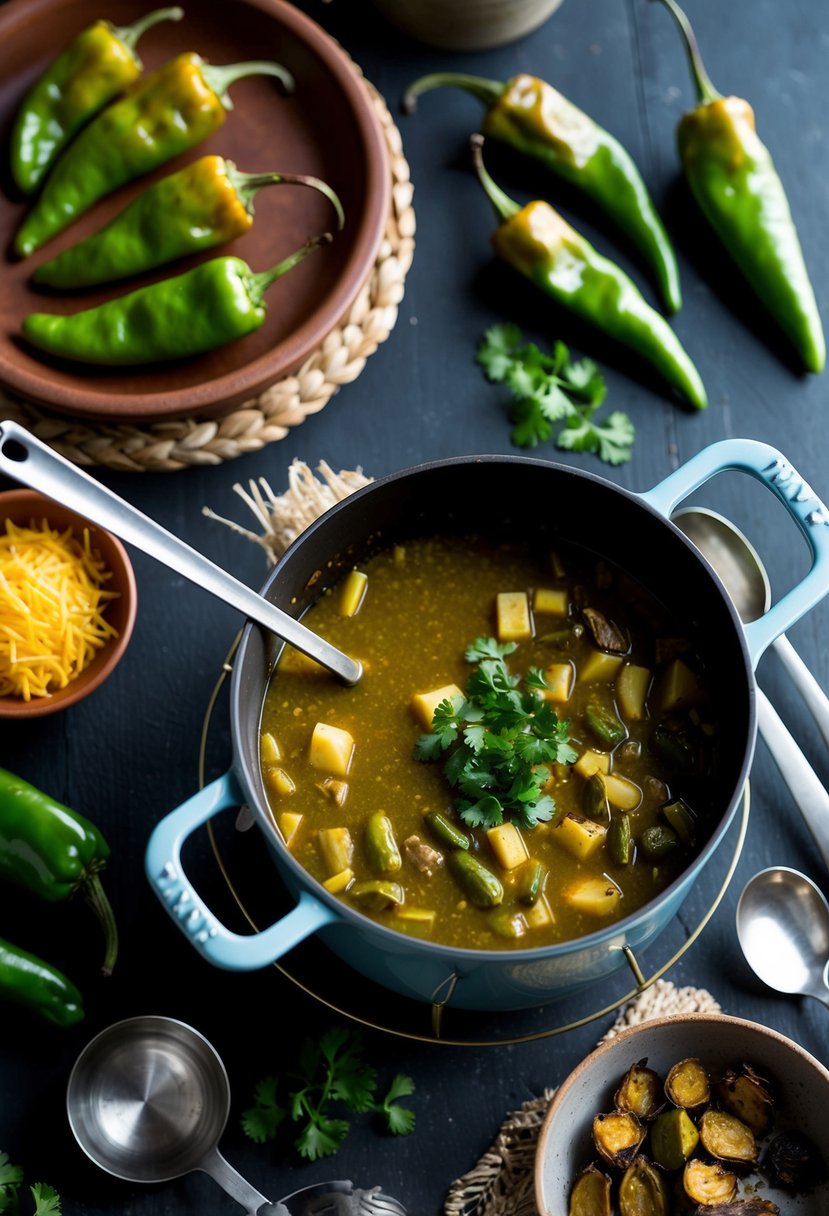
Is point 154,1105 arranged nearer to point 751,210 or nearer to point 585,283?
point 585,283

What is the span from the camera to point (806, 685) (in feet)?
9.95

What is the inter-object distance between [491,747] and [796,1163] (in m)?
1.05

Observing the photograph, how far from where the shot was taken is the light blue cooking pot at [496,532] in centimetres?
228

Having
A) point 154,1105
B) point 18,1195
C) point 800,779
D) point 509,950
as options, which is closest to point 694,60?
point 800,779

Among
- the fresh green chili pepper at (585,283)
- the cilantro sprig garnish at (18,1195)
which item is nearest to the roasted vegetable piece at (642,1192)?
the cilantro sprig garnish at (18,1195)

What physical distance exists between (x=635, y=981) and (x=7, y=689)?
1.55m

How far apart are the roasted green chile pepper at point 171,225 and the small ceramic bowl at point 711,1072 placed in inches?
80.0

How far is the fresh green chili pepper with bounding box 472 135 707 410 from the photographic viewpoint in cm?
334

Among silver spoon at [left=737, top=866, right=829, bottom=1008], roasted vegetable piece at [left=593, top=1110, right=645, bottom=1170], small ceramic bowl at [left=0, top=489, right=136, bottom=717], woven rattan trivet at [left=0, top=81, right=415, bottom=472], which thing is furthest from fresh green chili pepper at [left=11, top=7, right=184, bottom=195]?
roasted vegetable piece at [left=593, top=1110, right=645, bottom=1170]

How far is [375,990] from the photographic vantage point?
2922 millimetres

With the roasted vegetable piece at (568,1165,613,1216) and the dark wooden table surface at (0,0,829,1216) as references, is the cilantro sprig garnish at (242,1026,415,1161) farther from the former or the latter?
the roasted vegetable piece at (568,1165,613,1216)

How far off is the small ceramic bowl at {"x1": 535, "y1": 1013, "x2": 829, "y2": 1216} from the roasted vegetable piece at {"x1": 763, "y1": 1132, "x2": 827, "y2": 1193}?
0.01m

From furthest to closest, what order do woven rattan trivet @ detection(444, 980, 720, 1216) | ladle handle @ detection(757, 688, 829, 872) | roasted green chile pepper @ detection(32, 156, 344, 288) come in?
1. roasted green chile pepper @ detection(32, 156, 344, 288)
2. ladle handle @ detection(757, 688, 829, 872)
3. woven rattan trivet @ detection(444, 980, 720, 1216)

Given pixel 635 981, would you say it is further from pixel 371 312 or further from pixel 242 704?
pixel 371 312
